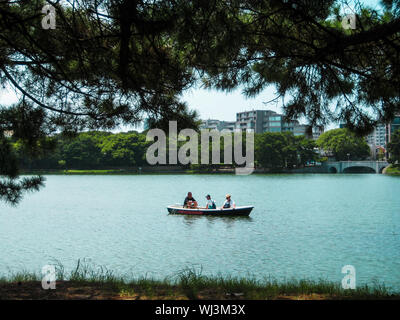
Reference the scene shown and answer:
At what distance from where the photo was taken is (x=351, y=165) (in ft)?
303

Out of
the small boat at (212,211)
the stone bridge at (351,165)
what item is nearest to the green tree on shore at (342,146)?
the stone bridge at (351,165)

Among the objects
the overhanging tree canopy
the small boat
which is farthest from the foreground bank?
the small boat

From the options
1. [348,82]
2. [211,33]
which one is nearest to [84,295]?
[211,33]

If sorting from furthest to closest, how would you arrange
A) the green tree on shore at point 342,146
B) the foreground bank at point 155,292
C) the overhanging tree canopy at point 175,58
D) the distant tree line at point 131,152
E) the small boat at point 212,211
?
the green tree on shore at point 342,146 < the distant tree line at point 131,152 < the small boat at point 212,211 < the foreground bank at point 155,292 < the overhanging tree canopy at point 175,58

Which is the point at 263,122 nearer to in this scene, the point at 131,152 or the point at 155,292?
the point at 131,152

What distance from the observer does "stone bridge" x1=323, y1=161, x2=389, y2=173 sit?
3514 inches

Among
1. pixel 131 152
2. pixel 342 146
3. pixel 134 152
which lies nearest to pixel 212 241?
pixel 131 152

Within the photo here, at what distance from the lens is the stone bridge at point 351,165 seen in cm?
8925

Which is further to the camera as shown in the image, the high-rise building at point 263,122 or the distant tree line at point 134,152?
the high-rise building at point 263,122

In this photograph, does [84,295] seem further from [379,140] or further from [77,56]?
[379,140]

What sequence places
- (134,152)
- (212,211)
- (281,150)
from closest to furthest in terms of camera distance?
(212,211) → (281,150) → (134,152)

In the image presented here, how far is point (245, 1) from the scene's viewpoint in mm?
4891

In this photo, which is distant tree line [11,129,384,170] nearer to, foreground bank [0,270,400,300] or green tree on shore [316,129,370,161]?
green tree on shore [316,129,370,161]

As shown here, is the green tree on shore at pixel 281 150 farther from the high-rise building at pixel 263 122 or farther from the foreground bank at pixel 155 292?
the foreground bank at pixel 155 292
